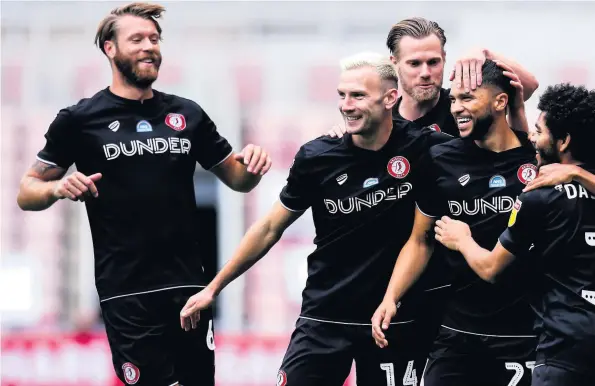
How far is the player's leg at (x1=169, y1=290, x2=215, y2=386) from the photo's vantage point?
844 centimetres

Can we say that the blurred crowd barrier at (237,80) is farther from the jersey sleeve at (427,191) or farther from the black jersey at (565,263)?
the black jersey at (565,263)

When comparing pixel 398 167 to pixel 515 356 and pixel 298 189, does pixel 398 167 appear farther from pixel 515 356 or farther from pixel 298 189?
pixel 515 356

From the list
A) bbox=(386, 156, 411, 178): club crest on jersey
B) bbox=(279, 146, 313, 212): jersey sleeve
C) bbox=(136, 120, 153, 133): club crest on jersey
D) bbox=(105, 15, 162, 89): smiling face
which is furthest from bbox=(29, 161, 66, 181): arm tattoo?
bbox=(386, 156, 411, 178): club crest on jersey

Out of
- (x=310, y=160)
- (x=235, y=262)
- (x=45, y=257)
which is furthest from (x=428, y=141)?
(x=45, y=257)

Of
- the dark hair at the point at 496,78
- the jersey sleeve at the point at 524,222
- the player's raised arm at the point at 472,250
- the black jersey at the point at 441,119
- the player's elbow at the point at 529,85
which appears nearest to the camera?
the jersey sleeve at the point at 524,222

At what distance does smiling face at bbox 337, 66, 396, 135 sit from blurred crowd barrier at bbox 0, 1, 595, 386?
33.8ft

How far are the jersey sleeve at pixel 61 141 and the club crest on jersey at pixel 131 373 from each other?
47.2 inches

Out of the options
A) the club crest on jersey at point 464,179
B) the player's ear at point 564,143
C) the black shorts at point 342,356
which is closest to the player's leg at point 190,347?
the black shorts at point 342,356

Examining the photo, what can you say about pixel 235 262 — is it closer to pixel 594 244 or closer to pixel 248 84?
pixel 594 244

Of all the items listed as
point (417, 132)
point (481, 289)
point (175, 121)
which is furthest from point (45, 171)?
point (481, 289)

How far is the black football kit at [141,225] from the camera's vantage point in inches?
329

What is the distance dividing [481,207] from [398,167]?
497 mm

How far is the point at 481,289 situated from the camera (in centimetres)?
810

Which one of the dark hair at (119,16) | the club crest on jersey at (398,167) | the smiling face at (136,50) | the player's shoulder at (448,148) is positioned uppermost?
the dark hair at (119,16)
